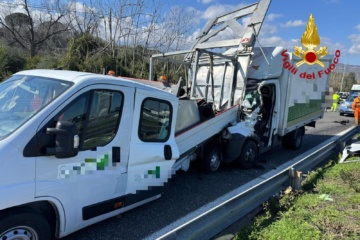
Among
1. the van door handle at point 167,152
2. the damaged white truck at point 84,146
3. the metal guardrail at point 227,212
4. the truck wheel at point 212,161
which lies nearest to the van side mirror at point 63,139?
the damaged white truck at point 84,146

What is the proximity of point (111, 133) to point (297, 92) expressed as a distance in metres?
6.22

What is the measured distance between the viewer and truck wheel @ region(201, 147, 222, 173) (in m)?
5.99

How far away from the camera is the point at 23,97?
3.20 m

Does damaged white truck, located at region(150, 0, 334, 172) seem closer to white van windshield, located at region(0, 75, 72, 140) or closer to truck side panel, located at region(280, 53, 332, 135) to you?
truck side panel, located at region(280, 53, 332, 135)

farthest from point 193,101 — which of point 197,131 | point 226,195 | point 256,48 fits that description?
point 256,48

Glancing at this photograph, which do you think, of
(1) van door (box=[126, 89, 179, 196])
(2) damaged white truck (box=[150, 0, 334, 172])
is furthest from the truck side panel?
(1) van door (box=[126, 89, 179, 196])

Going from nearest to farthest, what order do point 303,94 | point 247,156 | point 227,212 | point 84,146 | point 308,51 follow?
point 84,146
point 227,212
point 247,156
point 308,51
point 303,94

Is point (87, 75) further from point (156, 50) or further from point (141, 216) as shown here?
point (156, 50)

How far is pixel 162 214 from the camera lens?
14.2ft

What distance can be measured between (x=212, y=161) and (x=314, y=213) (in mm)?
2456

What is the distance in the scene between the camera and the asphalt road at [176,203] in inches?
147

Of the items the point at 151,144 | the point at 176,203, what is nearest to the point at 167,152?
the point at 151,144

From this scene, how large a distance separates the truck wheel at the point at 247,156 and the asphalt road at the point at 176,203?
141 millimetres

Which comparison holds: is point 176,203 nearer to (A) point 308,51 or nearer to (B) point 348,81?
(A) point 308,51
